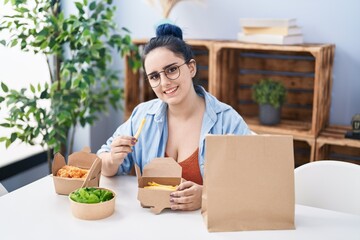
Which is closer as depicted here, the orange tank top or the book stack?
the orange tank top

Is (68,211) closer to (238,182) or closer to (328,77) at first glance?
(238,182)

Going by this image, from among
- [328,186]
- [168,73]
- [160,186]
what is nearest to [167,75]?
[168,73]

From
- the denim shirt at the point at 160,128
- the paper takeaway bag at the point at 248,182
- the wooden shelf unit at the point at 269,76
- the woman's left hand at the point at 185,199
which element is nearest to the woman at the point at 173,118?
the denim shirt at the point at 160,128

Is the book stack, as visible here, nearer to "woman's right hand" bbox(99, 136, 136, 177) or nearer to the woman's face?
the woman's face

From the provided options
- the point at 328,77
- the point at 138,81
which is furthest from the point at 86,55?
the point at 328,77

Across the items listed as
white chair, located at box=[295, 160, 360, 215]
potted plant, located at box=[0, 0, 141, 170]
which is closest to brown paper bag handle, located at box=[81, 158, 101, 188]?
white chair, located at box=[295, 160, 360, 215]

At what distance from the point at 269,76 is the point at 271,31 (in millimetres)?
360

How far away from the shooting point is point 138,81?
2.81 metres

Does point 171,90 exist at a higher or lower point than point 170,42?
lower

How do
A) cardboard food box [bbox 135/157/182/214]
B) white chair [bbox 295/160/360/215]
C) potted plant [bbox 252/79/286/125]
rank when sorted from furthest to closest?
potted plant [bbox 252/79/286/125] → white chair [bbox 295/160/360/215] → cardboard food box [bbox 135/157/182/214]

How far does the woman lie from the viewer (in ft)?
5.35

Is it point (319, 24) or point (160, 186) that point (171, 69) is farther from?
point (319, 24)

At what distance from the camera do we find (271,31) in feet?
7.79

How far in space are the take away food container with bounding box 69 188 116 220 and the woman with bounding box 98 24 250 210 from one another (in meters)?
0.26
